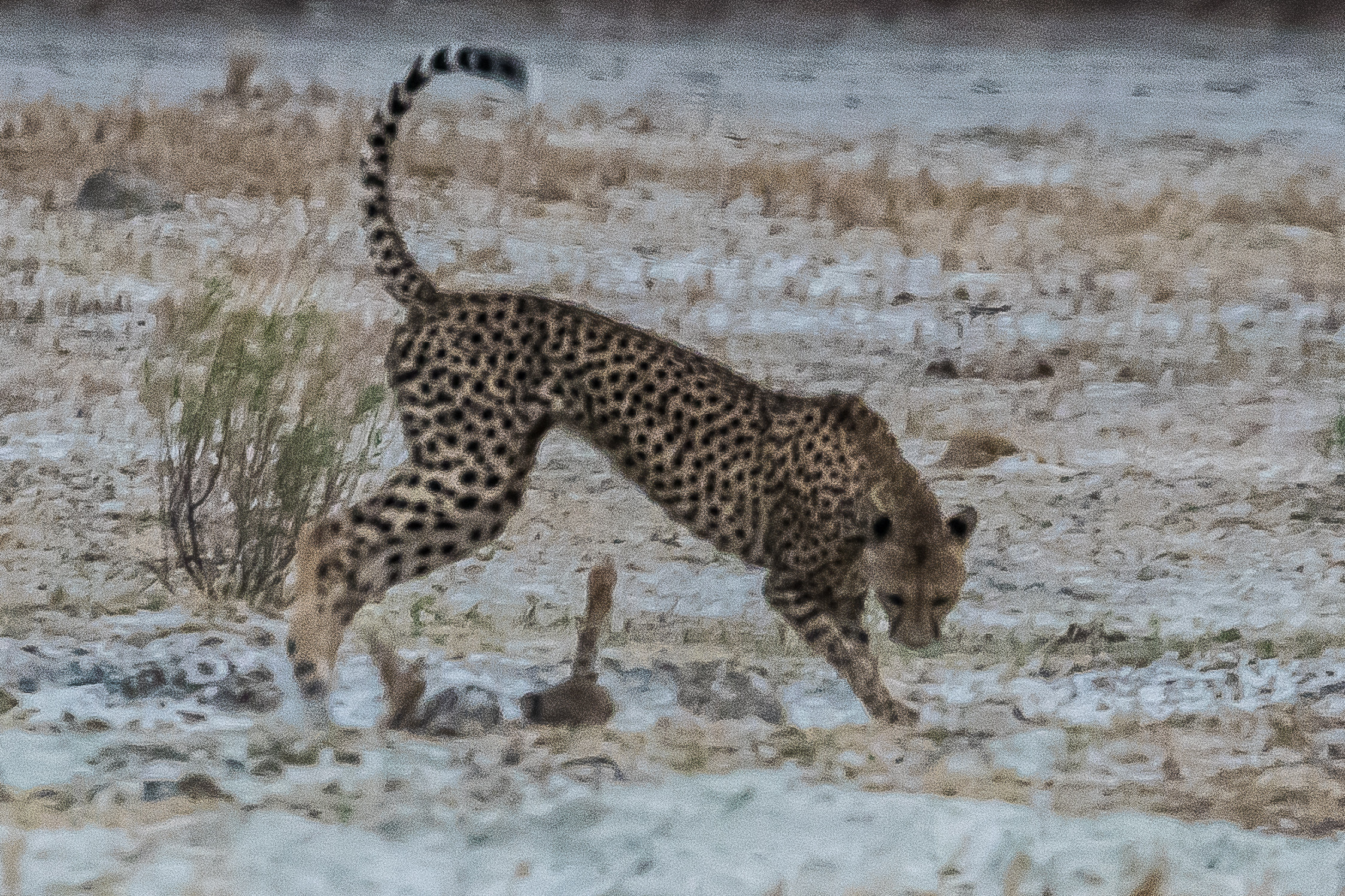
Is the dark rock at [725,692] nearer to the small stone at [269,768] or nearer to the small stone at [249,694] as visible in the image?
the small stone at [249,694]

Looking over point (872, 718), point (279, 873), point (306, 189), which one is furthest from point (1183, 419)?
point (279, 873)

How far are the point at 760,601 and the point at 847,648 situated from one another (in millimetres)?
1263

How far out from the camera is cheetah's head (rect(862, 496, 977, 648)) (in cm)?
520

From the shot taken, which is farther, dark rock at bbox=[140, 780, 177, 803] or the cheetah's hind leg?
the cheetah's hind leg

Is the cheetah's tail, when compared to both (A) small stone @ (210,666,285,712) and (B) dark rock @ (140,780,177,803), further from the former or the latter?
(B) dark rock @ (140,780,177,803)

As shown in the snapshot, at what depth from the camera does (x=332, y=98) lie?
13.4 metres

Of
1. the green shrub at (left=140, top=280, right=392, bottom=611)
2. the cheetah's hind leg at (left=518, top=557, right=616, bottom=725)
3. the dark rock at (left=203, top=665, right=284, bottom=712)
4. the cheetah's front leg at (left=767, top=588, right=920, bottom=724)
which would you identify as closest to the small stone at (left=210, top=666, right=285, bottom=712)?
the dark rock at (left=203, top=665, right=284, bottom=712)

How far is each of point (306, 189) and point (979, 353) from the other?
351cm

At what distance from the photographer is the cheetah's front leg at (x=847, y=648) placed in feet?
17.8

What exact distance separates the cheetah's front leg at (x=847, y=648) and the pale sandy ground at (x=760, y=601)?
64mm

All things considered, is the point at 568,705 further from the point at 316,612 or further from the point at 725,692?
the point at 316,612

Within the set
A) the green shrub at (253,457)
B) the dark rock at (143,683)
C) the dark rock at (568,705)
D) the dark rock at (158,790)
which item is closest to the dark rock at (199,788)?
the dark rock at (158,790)

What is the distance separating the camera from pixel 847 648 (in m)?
5.45

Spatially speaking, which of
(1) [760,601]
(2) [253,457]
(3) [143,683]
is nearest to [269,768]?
(3) [143,683]
